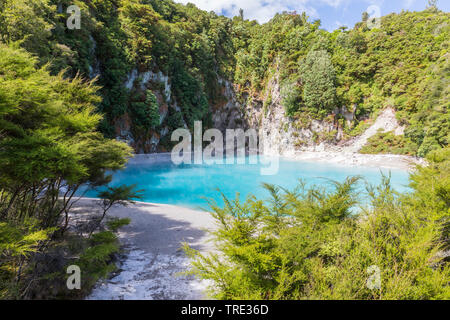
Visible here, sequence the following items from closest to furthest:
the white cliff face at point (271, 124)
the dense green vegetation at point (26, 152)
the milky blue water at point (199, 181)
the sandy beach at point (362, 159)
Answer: the dense green vegetation at point (26, 152), the milky blue water at point (199, 181), the sandy beach at point (362, 159), the white cliff face at point (271, 124)

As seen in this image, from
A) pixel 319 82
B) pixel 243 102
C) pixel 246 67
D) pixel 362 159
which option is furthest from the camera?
pixel 243 102

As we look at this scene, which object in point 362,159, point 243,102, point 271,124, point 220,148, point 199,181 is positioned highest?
point 243,102

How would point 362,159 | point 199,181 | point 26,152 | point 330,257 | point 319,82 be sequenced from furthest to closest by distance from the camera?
1. point 319,82
2. point 362,159
3. point 199,181
4. point 330,257
5. point 26,152

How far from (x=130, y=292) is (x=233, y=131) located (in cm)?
4161

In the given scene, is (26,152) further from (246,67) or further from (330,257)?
(246,67)

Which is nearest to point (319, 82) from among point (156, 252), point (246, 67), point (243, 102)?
point (243, 102)

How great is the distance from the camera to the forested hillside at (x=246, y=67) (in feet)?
72.6

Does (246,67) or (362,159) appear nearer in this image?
(362,159)

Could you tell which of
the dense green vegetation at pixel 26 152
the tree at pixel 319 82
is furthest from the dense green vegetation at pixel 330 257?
the tree at pixel 319 82

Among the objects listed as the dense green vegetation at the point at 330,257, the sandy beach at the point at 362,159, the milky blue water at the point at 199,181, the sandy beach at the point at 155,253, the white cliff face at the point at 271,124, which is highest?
the white cliff face at the point at 271,124

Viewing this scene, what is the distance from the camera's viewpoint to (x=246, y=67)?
148 ft

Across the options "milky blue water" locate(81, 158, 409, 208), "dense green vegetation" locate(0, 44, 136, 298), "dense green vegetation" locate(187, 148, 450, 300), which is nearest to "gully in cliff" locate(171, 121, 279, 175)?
"milky blue water" locate(81, 158, 409, 208)

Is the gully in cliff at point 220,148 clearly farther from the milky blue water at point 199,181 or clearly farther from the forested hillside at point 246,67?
the milky blue water at point 199,181

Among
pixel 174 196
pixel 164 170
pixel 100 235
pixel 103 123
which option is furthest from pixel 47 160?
pixel 103 123
